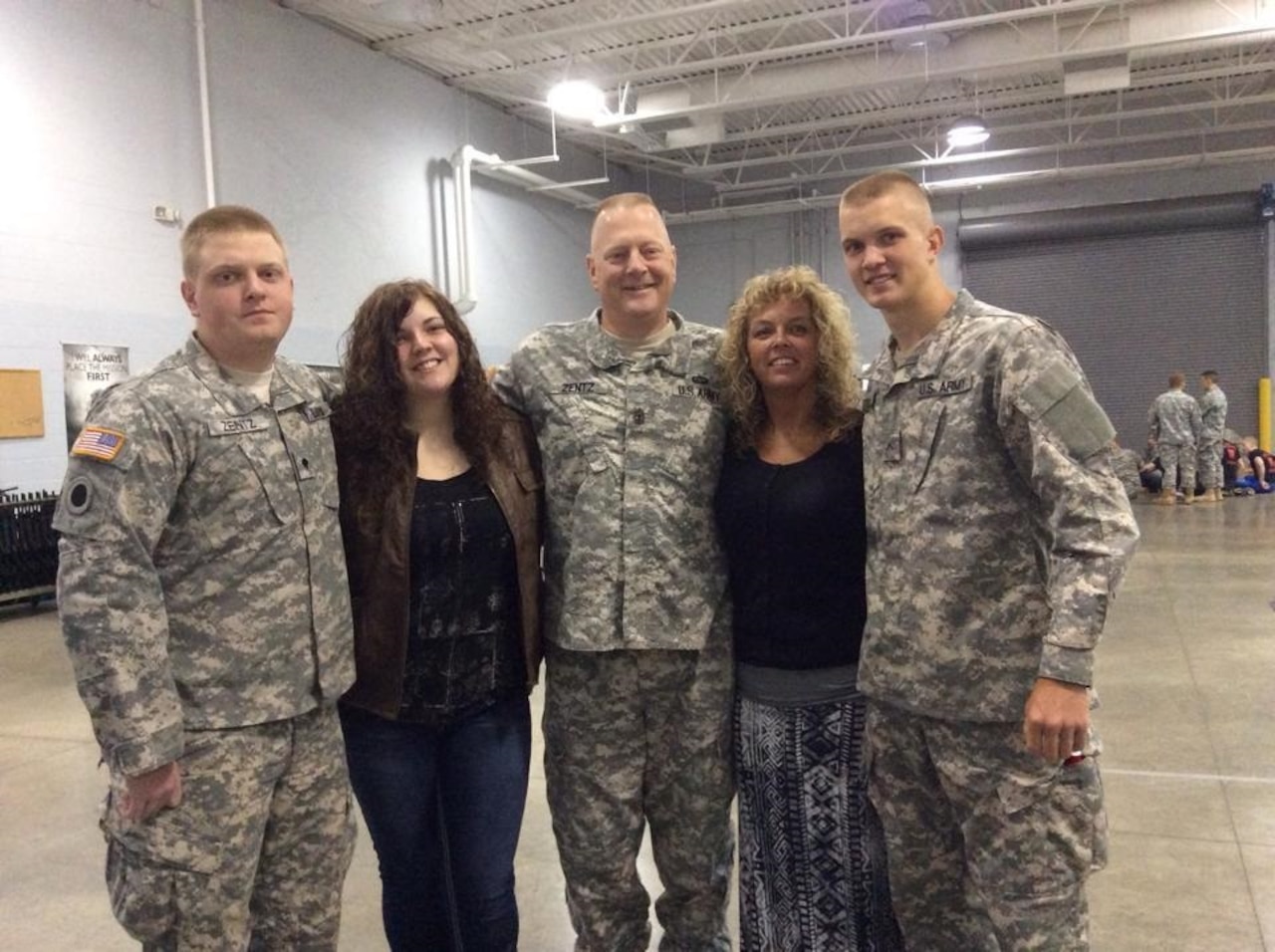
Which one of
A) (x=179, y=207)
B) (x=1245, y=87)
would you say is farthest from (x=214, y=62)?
(x=1245, y=87)

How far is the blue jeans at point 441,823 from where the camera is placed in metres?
2.00

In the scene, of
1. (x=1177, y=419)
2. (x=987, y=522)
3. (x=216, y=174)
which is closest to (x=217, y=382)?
(x=987, y=522)

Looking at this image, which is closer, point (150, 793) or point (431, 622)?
point (150, 793)

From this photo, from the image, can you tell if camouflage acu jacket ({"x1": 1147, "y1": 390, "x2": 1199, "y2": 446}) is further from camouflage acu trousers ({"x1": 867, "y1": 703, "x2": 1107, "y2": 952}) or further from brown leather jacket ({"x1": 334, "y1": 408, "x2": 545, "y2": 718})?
brown leather jacket ({"x1": 334, "y1": 408, "x2": 545, "y2": 718})

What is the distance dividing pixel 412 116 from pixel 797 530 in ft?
33.8

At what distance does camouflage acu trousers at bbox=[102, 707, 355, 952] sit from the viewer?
5.53ft

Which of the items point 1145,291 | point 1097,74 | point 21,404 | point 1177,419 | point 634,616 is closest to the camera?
point 634,616

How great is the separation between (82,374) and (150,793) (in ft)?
23.1

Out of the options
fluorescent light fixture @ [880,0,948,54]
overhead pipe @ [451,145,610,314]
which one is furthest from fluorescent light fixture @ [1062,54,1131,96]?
overhead pipe @ [451,145,610,314]

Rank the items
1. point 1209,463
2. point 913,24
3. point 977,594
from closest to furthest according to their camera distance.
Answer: point 977,594, point 913,24, point 1209,463

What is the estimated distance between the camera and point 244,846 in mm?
1744

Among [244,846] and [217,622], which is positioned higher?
[217,622]

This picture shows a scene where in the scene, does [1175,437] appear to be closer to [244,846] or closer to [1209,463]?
[1209,463]

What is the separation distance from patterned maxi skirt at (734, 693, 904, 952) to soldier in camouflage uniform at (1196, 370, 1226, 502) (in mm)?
12190
